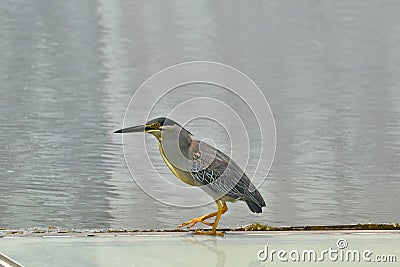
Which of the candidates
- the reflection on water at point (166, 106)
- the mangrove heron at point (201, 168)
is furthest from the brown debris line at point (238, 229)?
the reflection on water at point (166, 106)

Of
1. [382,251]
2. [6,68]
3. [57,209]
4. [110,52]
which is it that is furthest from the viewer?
[110,52]

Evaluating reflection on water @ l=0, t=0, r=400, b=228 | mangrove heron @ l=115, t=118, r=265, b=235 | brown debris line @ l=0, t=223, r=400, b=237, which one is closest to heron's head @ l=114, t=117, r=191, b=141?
mangrove heron @ l=115, t=118, r=265, b=235

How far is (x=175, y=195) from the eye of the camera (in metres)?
5.58

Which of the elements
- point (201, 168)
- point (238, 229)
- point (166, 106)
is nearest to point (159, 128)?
point (201, 168)

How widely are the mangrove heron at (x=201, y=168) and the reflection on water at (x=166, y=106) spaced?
0.88 metres

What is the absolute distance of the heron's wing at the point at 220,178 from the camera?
402cm

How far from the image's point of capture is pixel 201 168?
13.2ft

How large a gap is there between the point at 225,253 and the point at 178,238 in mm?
245

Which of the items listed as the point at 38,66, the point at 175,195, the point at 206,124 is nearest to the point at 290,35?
the point at 38,66

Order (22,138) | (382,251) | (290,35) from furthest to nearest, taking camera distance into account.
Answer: (290,35), (22,138), (382,251)

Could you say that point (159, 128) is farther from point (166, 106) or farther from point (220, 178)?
point (166, 106)

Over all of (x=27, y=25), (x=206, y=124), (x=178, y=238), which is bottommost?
(x=27, y=25)

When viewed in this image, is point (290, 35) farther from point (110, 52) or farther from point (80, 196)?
point (80, 196)

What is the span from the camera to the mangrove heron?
402cm
